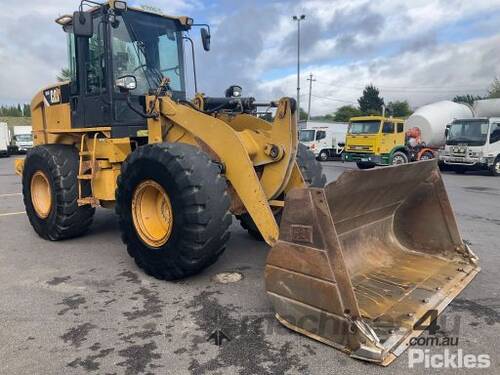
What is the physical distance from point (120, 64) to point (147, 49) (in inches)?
18.2

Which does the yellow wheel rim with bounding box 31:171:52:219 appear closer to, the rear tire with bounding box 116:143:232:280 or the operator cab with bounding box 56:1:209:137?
the operator cab with bounding box 56:1:209:137

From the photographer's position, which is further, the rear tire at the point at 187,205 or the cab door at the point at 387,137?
the cab door at the point at 387,137

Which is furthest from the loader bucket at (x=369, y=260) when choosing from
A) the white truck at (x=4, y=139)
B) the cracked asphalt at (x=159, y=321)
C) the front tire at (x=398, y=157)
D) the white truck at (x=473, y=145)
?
the white truck at (x=4, y=139)

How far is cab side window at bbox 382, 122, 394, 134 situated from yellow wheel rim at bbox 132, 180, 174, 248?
17061 millimetres

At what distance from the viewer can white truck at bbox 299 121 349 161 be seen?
27.6 m

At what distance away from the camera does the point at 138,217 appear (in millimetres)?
4773

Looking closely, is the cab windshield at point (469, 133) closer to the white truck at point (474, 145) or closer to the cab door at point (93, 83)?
the white truck at point (474, 145)

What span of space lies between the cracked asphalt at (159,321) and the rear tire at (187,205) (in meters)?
0.30

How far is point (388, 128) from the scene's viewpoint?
20234 mm

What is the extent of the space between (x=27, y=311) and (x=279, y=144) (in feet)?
9.15

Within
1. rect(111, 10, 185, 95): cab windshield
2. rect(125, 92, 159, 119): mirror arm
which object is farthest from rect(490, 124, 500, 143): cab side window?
rect(125, 92, 159, 119): mirror arm

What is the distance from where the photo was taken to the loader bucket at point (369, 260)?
3.13m

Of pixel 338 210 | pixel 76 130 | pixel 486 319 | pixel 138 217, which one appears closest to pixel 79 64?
pixel 76 130

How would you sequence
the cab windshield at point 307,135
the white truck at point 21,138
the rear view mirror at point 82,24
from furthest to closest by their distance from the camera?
the white truck at point 21,138 → the cab windshield at point 307,135 → the rear view mirror at point 82,24
